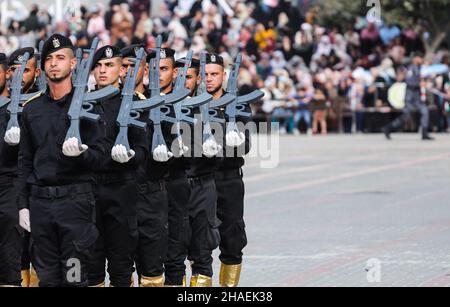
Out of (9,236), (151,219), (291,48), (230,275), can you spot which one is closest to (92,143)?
(151,219)

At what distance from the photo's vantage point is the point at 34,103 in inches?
387

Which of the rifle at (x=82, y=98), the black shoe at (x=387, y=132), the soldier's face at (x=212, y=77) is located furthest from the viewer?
the black shoe at (x=387, y=132)

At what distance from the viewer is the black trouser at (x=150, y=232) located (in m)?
10.7

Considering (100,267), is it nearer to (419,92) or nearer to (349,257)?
(349,257)

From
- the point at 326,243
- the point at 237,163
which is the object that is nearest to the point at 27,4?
the point at 326,243

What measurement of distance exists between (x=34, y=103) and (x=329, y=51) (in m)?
25.6

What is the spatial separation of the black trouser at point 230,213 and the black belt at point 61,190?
2568mm

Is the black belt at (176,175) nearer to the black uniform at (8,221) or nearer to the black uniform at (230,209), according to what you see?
the black uniform at (230,209)

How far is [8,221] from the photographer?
35.9 ft

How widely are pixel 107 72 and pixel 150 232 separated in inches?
45.3

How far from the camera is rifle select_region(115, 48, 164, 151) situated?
10.1 m

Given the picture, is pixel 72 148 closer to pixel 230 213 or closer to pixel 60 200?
pixel 60 200

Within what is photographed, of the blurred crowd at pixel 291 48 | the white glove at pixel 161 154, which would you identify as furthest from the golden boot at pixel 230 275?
the blurred crowd at pixel 291 48

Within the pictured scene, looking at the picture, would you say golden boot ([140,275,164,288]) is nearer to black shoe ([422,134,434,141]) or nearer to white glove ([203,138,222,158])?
white glove ([203,138,222,158])
